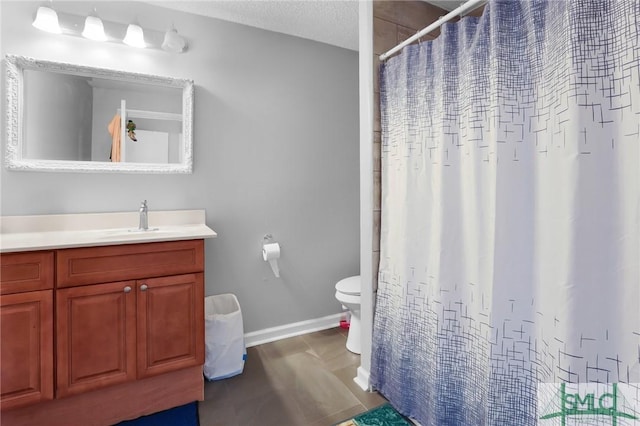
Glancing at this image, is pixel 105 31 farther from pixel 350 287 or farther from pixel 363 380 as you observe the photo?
pixel 363 380

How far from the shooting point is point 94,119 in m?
1.93

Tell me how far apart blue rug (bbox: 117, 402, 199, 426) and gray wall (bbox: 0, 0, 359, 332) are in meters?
0.75

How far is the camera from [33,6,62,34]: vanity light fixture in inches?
67.9

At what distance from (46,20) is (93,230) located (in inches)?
46.2

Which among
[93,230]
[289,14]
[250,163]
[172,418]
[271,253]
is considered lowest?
[172,418]

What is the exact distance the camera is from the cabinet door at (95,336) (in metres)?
1.45

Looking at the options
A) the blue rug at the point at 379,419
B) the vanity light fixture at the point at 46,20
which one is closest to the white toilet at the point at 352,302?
the blue rug at the point at 379,419

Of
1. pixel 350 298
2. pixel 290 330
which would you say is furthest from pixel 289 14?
pixel 290 330

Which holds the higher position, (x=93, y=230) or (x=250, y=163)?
(x=250, y=163)

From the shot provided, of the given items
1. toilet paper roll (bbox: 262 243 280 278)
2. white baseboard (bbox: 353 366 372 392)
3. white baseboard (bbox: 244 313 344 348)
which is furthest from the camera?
white baseboard (bbox: 244 313 344 348)

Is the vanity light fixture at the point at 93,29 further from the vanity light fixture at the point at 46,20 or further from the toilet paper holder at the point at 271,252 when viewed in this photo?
the toilet paper holder at the point at 271,252

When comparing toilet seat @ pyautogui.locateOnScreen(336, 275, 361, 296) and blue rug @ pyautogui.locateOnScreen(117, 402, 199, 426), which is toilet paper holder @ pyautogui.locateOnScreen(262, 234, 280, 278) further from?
blue rug @ pyautogui.locateOnScreen(117, 402, 199, 426)

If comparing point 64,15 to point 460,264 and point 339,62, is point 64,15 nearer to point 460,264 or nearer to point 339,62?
point 339,62

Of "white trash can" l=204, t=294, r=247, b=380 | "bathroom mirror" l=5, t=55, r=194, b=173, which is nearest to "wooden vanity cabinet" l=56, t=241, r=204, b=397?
"white trash can" l=204, t=294, r=247, b=380
